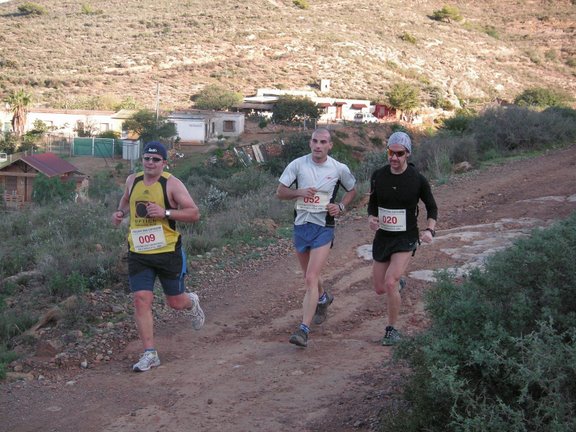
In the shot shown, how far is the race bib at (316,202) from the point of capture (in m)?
6.58

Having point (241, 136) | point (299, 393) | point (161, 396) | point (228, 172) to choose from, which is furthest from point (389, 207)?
point (241, 136)

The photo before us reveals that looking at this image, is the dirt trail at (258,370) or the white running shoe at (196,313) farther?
the white running shoe at (196,313)

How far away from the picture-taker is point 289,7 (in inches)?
2891

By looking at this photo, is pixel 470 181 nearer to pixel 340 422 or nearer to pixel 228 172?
pixel 340 422

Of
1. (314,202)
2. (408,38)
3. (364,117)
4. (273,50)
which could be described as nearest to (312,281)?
(314,202)

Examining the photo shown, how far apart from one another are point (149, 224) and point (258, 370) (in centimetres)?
144

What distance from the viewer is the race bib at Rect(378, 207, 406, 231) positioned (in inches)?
251

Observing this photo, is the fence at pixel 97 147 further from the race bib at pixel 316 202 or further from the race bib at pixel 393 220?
the race bib at pixel 393 220

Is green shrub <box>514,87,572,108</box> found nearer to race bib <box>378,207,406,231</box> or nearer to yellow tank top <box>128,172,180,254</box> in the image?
race bib <box>378,207,406,231</box>

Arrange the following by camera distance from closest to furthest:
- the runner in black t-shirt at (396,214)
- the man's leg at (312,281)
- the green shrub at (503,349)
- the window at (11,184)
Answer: the green shrub at (503,349), the runner in black t-shirt at (396,214), the man's leg at (312,281), the window at (11,184)

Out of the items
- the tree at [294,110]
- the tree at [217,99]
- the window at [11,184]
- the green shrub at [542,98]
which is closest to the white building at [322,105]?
the tree at [217,99]

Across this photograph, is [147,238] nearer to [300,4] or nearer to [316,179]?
[316,179]

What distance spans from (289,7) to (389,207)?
69963 millimetres

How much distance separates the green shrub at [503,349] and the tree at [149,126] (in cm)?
3873
